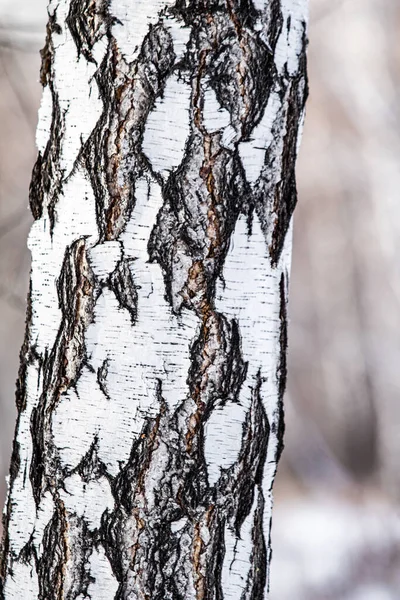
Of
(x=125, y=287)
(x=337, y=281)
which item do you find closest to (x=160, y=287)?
(x=125, y=287)

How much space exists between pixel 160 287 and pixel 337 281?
4.21 metres

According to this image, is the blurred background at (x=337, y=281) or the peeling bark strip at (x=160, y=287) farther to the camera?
the blurred background at (x=337, y=281)

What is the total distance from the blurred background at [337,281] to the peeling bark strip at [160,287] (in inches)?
109

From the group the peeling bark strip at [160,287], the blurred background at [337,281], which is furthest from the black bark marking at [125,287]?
the blurred background at [337,281]

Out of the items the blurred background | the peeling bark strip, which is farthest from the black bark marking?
the blurred background

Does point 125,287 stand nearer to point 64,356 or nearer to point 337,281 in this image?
point 64,356

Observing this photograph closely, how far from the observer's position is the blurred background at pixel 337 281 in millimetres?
3656

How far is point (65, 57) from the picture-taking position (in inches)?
28.3

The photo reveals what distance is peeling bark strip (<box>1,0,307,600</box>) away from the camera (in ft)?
2.19

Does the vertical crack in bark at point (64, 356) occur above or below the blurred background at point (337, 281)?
below

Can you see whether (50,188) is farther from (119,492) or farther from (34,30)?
(34,30)

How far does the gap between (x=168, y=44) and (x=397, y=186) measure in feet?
13.0

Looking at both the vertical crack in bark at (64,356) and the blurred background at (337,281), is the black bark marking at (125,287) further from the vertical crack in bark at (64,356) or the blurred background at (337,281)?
the blurred background at (337,281)

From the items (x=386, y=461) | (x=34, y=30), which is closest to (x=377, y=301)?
(x=386, y=461)
